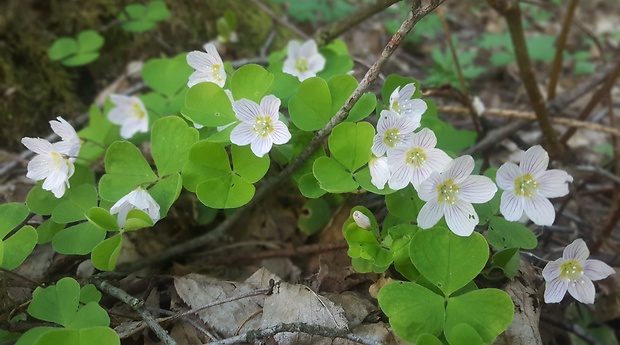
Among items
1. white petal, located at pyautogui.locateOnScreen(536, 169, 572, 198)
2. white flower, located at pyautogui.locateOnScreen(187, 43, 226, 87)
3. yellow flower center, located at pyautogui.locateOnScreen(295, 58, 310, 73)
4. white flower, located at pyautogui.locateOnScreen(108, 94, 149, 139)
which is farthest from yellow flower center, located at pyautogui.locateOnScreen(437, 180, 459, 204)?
white flower, located at pyautogui.locateOnScreen(108, 94, 149, 139)

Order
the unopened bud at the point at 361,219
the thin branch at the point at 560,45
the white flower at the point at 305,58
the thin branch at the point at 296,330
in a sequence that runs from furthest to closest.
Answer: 1. the thin branch at the point at 560,45
2. the white flower at the point at 305,58
3. the unopened bud at the point at 361,219
4. the thin branch at the point at 296,330

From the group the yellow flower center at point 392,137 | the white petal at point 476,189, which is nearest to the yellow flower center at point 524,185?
the white petal at point 476,189

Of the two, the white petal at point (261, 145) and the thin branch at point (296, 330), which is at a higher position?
the white petal at point (261, 145)

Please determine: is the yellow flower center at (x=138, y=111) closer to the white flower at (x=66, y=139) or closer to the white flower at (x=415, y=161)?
the white flower at (x=66, y=139)

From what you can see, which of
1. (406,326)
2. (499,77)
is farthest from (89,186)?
(499,77)

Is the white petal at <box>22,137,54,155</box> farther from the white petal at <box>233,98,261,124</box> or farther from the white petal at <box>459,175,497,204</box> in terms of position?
the white petal at <box>459,175,497,204</box>

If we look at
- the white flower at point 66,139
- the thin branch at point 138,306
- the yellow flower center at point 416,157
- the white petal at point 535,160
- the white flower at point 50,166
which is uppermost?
the white petal at point 535,160

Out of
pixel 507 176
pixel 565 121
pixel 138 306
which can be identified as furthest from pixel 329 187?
pixel 565 121

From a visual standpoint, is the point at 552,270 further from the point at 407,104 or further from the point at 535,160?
the point at 407,104
